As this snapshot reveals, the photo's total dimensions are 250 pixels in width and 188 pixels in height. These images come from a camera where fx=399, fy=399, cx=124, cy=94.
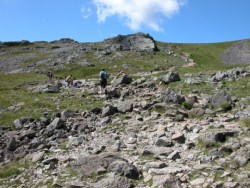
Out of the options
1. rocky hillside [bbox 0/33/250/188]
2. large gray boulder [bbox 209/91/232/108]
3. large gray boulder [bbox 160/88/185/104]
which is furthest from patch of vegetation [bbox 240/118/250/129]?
large gray boulder [bbox 160/88/185/104]

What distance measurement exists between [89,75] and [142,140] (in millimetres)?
50091

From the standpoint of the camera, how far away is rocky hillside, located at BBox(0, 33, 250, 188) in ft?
60.1

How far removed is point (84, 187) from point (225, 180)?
244 inches

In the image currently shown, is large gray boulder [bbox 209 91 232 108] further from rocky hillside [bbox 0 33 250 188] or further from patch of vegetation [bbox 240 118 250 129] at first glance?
patch of vegetation [bbox 240 118 250 129]

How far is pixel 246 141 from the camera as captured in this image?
20297 mm

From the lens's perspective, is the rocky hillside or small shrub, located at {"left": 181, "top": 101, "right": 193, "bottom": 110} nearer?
the rocky hillside

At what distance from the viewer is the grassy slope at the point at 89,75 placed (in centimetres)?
3534

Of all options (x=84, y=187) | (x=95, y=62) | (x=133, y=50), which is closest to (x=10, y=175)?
(x=84, y=187)

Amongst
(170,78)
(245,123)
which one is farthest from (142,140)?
(170,78)

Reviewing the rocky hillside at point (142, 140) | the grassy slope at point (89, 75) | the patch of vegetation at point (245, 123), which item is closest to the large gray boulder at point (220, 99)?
the rocky hillside at point (142, 140)

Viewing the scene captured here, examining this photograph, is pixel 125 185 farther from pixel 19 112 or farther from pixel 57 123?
pixel 19 112

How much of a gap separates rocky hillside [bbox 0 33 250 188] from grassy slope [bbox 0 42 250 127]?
33.3 inches

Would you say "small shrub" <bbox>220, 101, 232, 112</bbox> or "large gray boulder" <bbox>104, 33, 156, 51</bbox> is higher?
"large gray boulder" <bbox>104, 33, 156, 51</bbox>

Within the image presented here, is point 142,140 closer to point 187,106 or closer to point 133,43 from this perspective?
point 187,106
